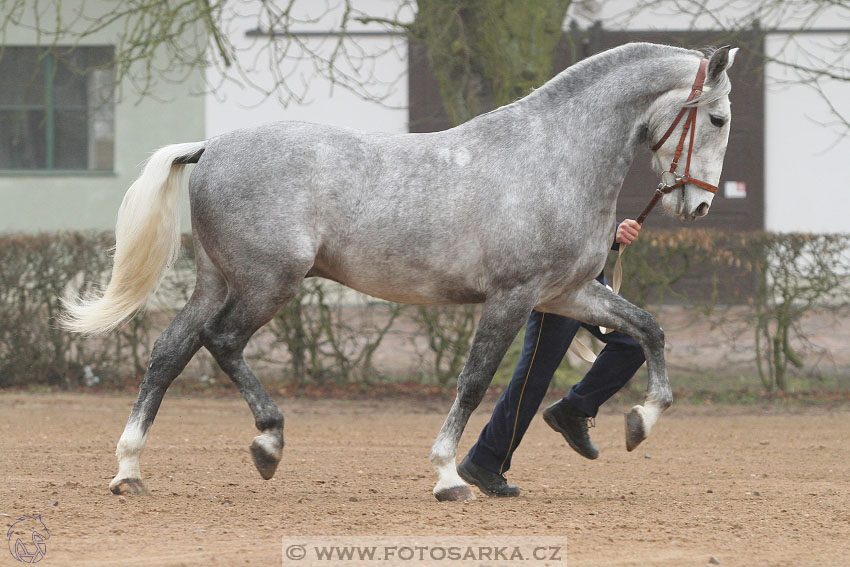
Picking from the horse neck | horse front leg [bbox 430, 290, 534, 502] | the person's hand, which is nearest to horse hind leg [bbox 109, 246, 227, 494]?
horse front leg [bbox 430, 290, 534, 502]

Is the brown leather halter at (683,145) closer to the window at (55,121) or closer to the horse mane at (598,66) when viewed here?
the horse mane at (598,66)

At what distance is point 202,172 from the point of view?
16.1 ft

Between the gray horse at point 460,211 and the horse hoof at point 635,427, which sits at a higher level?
the gray horse at point 460,211

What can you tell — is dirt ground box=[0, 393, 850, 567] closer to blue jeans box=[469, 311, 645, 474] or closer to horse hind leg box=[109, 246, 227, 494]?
horse hind leg box=[109, 246, 227, 494]

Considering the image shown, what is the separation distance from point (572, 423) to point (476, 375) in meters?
0.80

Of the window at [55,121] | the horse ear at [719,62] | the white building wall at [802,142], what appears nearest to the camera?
the horse ear at [719,62]

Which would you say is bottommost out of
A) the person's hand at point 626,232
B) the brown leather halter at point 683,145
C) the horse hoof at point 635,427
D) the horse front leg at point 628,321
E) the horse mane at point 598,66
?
the horse hoof at point 635,427

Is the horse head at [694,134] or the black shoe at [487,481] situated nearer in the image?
the horse head at [694,134]

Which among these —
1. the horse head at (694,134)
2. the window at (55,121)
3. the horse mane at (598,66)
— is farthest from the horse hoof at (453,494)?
the window at (55,121)

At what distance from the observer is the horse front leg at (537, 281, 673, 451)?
4.88m

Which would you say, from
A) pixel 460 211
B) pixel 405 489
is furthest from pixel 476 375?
pixel 405 489

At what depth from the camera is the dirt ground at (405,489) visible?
3.96 metres

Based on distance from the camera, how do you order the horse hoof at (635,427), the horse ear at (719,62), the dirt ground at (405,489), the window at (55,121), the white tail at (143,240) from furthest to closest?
the window at (55,121) → the white tail at (143,240) → the horse hoof at (635,427) → the horse ear at (719,62) → the dirt ground at (405,489)

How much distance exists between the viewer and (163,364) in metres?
5.05
